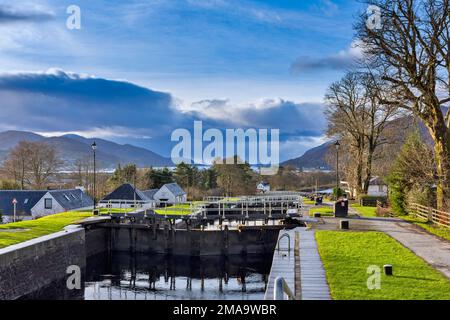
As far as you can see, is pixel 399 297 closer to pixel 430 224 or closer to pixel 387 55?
pixel 430 224

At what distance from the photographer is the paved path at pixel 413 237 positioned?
16266 millimetres

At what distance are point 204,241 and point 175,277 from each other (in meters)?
6.00

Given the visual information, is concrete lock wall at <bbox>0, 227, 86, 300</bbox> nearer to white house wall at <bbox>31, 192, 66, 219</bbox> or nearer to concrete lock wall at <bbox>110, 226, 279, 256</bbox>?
concrete lock wall at <bbox>110, 226, 279, 256</bbox>

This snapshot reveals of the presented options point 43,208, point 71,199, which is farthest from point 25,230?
point 71,199

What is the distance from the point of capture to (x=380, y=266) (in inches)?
587

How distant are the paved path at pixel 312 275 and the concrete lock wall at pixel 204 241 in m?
12.3

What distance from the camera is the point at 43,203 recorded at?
185ft

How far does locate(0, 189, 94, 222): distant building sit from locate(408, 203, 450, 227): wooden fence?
1559 inches

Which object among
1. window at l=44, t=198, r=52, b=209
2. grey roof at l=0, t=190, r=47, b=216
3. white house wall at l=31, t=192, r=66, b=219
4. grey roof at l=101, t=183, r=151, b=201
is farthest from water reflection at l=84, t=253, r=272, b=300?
grey roof at l=0, t=190, r=47, b=216

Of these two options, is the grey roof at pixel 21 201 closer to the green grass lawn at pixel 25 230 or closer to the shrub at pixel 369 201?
the green grass lawn at pixel 25 230

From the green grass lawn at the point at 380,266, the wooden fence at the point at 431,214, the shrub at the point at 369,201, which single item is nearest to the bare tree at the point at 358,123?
the shrub at the point at 369,201

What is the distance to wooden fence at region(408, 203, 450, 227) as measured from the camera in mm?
24925

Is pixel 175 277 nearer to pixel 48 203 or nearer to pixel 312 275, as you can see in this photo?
pixel 312 275
